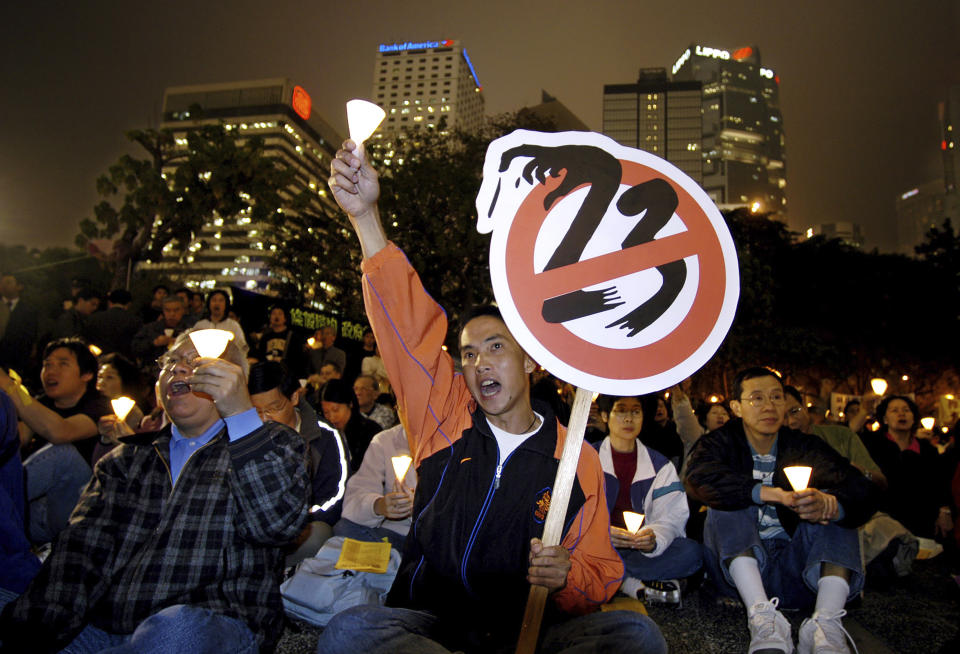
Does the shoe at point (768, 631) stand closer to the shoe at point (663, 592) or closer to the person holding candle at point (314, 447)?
the shoe at point (663, 592)

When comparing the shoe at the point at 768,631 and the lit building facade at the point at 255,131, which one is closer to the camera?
the shoe at the point at 768,631

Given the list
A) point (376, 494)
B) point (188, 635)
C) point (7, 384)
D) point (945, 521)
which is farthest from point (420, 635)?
point (945, 521)

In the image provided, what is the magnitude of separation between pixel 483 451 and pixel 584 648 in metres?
0.71

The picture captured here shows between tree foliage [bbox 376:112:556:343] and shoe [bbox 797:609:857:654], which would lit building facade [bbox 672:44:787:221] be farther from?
shoe [bbox 797:609:857:654]

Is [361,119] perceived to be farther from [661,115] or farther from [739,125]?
[739,125]

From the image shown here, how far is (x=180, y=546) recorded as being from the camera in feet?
6.77

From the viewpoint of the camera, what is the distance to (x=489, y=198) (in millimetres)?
2082

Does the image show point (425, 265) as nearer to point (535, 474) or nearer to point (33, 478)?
point (33, 478)

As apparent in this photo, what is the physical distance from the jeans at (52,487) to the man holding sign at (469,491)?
2364mm

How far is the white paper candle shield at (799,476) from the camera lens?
3.11 metres

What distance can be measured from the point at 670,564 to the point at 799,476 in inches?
47.9

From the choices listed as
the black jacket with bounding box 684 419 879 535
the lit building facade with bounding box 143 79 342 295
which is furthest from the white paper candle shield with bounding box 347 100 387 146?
the lit building facade with bounding box 143 79 342 295

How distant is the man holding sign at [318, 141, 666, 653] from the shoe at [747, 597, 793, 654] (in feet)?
4.15

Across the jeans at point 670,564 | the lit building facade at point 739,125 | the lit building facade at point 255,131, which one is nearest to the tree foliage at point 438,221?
the lit building facade at point 255,131
